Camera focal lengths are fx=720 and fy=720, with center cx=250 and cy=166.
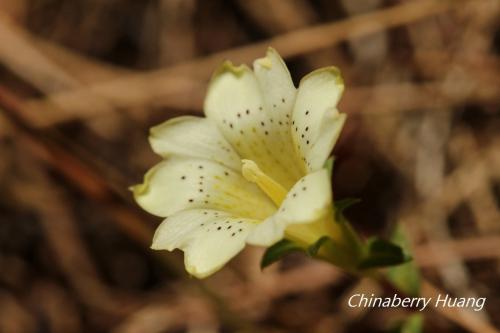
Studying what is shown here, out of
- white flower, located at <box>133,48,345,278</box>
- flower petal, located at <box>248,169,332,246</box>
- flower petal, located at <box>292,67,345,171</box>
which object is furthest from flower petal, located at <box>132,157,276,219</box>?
flower petal, located at <box>248,169,332,246</box>

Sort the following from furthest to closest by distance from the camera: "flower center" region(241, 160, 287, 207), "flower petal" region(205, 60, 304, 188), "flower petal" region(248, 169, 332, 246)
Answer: "flower petal" region(205, 60, 304, 188) → "flower center" region(241, 160, 287, 207) → "flower petal" region(248, 169, 332, 246)

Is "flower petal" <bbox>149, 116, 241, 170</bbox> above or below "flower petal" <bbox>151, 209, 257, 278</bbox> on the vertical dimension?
above

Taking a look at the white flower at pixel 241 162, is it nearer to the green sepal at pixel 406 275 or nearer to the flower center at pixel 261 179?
the flower center at pixel 261 179

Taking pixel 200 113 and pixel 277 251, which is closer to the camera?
pixel 277 251

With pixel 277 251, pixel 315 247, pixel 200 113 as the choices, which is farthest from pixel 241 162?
pixel 200 113

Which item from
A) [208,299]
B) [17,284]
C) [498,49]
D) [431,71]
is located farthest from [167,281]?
[498,49]

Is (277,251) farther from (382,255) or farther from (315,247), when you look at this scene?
(382,255)

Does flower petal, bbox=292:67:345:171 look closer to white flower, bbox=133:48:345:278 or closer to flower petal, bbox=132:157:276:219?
white flower, bbox=133:48:345:278

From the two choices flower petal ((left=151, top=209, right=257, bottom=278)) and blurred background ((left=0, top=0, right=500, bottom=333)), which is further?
blurred background ((left=0, top=0, right=500, bottom=333))
